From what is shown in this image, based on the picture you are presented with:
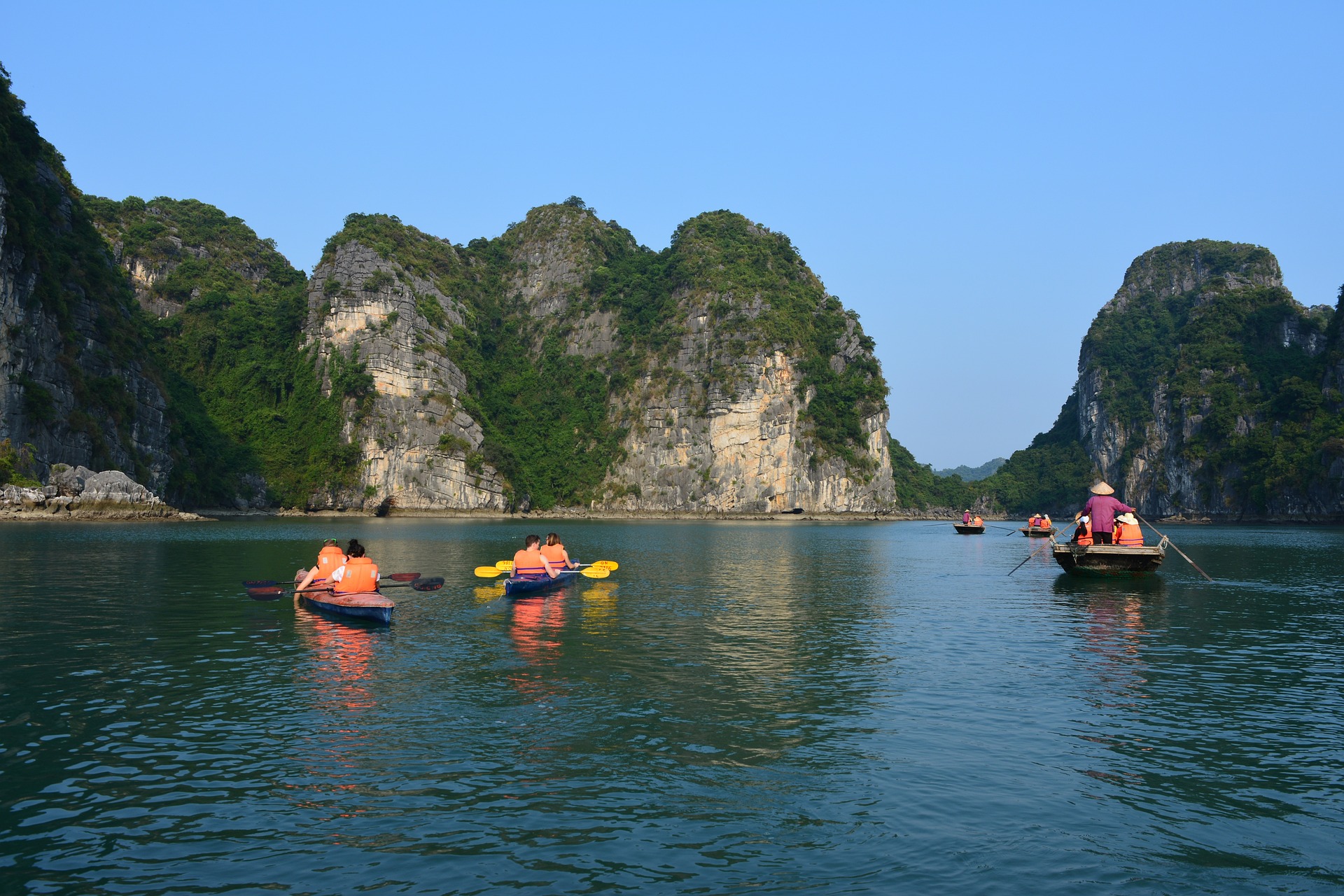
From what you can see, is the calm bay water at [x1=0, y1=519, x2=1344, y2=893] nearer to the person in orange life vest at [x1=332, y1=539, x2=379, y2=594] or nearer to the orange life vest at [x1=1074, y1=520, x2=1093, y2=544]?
the person in orange life vest at [x1=332, y1=539, x2=379, y2=594]

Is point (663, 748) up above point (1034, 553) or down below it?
below

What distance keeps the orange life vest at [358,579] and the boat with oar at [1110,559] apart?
23550 mm

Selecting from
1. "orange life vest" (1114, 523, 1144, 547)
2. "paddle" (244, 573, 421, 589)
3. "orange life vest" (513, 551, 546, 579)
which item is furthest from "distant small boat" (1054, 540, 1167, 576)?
"paddle" (244, 573, 421, 589)

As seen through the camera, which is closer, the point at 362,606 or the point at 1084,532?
the point at 362,606

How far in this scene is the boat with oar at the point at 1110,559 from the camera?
31.1 m

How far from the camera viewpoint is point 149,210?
134 meters

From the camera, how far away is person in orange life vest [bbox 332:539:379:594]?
21.1 metres

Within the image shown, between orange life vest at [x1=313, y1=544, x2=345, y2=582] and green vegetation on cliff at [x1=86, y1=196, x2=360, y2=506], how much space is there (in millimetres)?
77711

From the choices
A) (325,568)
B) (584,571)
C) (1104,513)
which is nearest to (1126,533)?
(1104,513)

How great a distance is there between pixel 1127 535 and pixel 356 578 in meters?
26.3

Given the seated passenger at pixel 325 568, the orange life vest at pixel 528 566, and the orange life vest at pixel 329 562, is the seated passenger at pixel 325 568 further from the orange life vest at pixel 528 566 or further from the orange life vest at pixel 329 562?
the orange life vest at pixel 528 566

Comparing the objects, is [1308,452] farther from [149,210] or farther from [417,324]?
[149,210]

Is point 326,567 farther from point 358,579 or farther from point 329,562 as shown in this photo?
point 358,579

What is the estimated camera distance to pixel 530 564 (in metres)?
25.8
